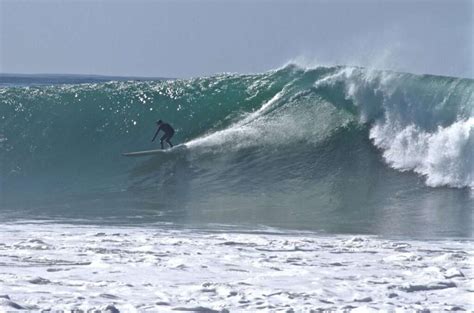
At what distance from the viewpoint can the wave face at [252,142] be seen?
12.6 metres

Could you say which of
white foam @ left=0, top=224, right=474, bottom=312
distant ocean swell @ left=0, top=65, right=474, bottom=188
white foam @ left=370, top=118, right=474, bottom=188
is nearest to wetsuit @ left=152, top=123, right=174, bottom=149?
distant ocean swell @ left=0, top=65, right=474, bottom=188

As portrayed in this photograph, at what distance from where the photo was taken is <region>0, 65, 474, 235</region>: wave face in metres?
12.6

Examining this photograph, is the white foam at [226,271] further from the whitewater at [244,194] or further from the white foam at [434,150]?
the white foam at [434,150]

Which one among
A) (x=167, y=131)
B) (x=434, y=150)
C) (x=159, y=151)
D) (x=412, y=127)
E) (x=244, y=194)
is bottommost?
(x=244, y=194)

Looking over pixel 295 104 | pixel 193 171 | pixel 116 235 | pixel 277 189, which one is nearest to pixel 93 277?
pixel 116 235

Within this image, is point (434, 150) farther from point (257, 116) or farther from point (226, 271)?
point (226, 271)

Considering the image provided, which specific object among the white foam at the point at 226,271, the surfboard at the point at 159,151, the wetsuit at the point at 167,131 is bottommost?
the white foam at the point at 226,271

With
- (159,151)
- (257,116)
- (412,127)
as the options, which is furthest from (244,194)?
(257,116)

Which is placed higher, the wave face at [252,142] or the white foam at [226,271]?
the wave face at [252,142]

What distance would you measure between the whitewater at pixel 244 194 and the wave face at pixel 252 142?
38 mm

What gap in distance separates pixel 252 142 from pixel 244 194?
8.80ft

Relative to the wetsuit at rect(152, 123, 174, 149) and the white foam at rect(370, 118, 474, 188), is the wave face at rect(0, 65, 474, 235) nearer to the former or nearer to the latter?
the white foam at rect(370, 118, 474, 188)

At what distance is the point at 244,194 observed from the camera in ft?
41.4

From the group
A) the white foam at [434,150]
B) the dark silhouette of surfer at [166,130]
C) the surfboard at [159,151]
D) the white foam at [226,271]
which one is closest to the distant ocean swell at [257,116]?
the white foam at [434,150]
